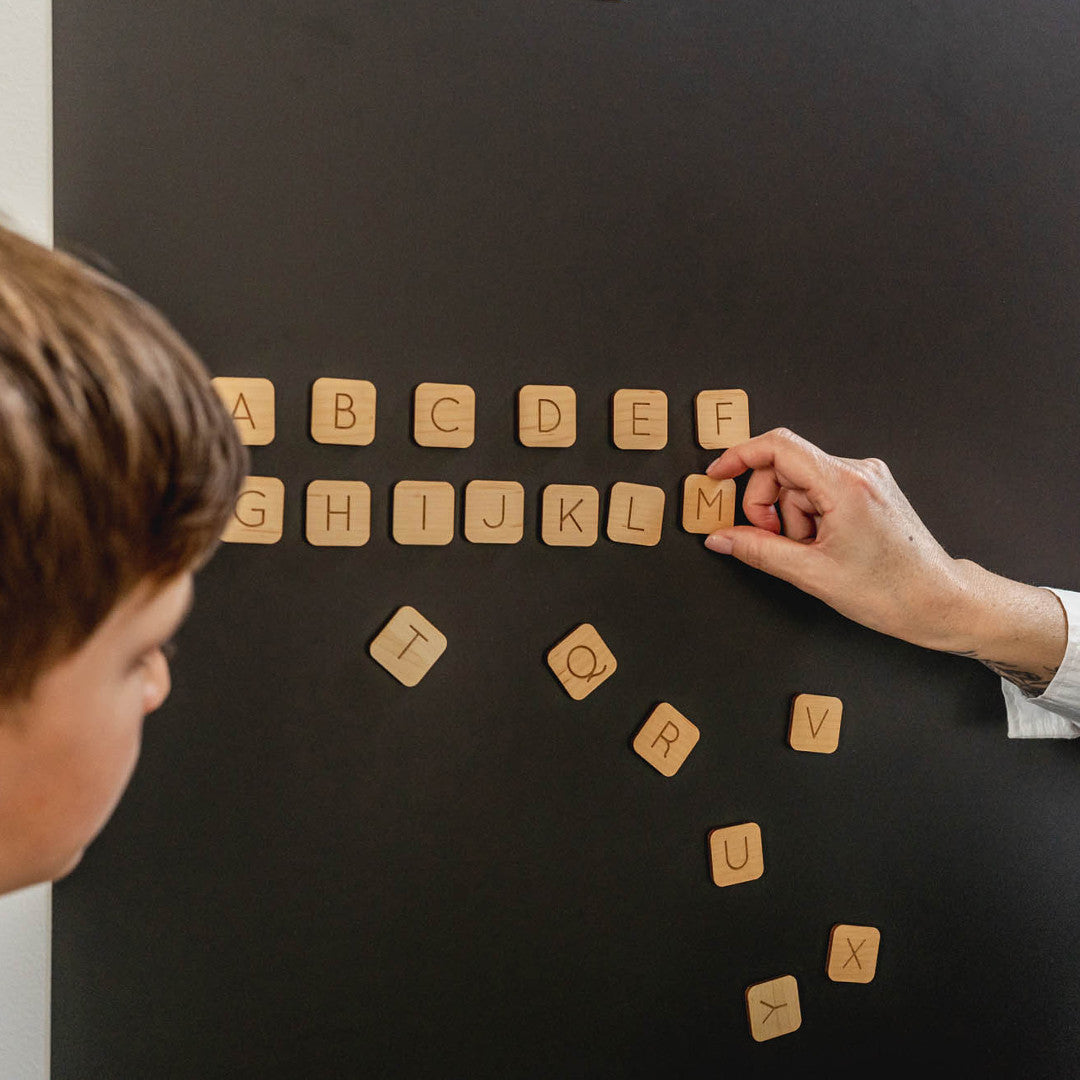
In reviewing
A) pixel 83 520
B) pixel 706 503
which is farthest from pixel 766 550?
pixel 83 520

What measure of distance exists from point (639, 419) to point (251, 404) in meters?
0.37

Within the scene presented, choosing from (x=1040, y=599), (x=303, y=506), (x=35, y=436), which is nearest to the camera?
(x=35, y=436)

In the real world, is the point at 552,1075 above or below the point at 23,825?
below

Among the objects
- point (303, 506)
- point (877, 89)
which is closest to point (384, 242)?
point (303, 506)

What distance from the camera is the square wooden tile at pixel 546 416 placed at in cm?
92

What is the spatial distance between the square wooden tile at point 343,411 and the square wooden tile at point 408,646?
0.56ft

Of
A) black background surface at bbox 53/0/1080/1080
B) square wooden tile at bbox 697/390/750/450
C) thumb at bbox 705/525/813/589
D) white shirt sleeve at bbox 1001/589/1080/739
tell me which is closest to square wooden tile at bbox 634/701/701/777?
black background surface at bbox 53/0/1080/1080

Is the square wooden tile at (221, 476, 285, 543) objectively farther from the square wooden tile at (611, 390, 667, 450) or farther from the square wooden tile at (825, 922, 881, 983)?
the square wooden tile at (825, 922, 881, 983)

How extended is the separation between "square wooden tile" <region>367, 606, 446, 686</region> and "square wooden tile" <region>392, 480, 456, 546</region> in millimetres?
70

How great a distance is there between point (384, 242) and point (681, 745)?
0.58 metres

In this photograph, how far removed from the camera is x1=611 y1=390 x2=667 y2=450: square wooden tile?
0.95 meters

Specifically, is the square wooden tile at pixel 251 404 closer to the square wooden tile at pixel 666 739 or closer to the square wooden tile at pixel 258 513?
the square wooden tile at pixel 258 513

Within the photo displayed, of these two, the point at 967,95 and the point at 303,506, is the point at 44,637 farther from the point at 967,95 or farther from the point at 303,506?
the point at 967,95

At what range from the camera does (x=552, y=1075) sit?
97 centimetres
